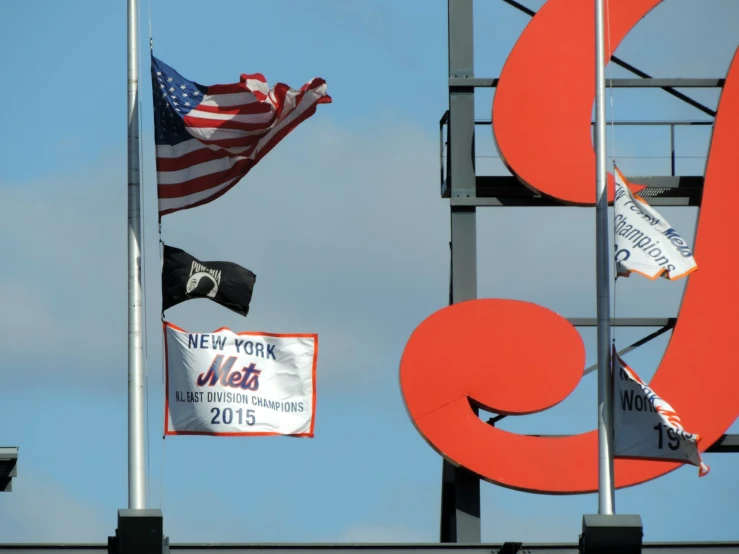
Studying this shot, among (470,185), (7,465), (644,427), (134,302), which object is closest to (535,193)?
(470,185)

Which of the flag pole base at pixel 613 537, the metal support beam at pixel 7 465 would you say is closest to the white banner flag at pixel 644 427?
the flag pole base at pixel 613 537

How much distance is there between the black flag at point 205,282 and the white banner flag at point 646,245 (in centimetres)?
421

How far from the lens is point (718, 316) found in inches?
929

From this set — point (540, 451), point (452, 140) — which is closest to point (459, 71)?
point (452, 140)

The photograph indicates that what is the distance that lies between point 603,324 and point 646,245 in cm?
113

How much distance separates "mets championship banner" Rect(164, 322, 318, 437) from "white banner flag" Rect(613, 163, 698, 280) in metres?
3.68

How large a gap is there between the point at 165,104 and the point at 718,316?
27.3 ft

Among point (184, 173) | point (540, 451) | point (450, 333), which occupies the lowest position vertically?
point (540, 451)

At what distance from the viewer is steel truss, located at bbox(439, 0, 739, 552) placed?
2367cm

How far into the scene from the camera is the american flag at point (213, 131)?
19.8 meters

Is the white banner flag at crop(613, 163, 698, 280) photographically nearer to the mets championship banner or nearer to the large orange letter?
the large orange letter

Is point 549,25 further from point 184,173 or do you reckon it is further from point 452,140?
point 184,173

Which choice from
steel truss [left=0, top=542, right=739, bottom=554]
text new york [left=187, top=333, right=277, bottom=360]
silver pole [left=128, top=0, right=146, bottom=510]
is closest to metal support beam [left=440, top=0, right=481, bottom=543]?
steel truss [left=0, top=542, right=739, bottom=554]

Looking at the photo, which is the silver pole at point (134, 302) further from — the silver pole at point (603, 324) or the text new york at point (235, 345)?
the silver pole at point (603, 324)
